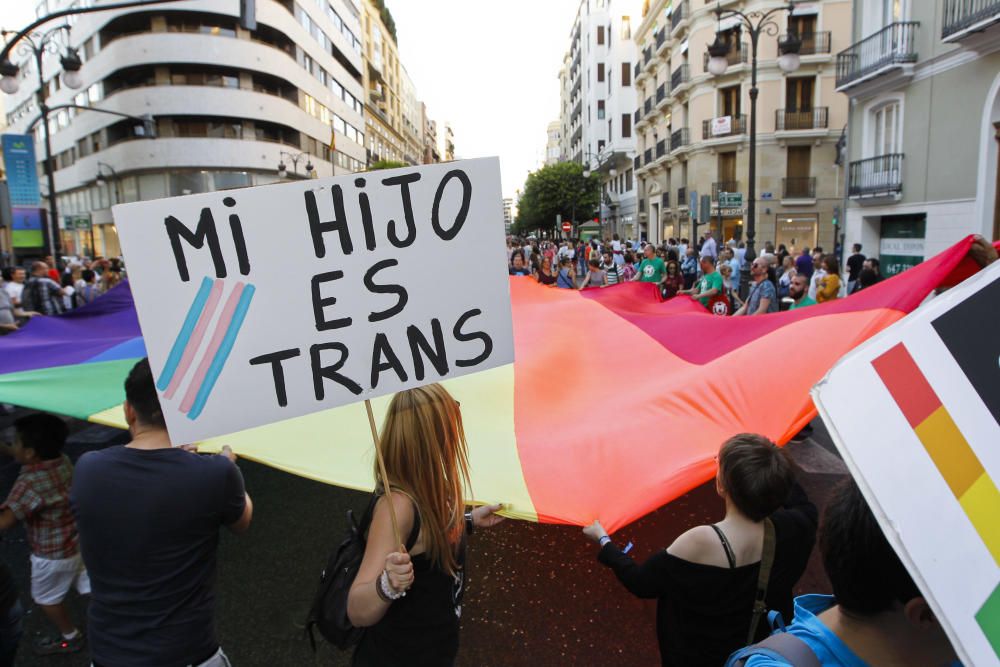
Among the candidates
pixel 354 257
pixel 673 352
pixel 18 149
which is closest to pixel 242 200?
pixel 354 257

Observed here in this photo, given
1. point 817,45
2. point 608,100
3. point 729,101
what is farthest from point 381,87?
point 817,45

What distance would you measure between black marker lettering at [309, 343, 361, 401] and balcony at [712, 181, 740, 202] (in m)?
33.9

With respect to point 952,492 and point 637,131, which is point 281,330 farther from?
point 637,131

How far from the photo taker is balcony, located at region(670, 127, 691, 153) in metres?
35.3

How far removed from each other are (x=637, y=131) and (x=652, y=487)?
4828 centimetres

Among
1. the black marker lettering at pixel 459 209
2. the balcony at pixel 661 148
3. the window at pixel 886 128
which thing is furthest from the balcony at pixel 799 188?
the black marker lettering at pixel 459 209

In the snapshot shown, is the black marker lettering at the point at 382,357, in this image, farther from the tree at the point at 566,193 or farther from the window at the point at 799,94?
the tree at the point at 566,193

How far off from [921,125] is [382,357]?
19093mm

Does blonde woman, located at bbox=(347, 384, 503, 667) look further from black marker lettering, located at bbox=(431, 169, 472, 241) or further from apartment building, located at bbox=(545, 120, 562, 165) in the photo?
apartment building, located at bbox=(545, 120, 562, 165)

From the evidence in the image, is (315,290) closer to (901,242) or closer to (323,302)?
(323,302)

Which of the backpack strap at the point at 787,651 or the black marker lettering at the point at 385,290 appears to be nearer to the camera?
the backpack strap at the point at 787,651

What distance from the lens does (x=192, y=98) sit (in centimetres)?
3378

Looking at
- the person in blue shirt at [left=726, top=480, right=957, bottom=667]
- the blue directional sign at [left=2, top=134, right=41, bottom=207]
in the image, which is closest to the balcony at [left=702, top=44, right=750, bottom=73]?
the blue directional sign at [left=2, top=134, right=41, bottom=207]

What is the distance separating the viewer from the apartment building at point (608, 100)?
53625 mm
